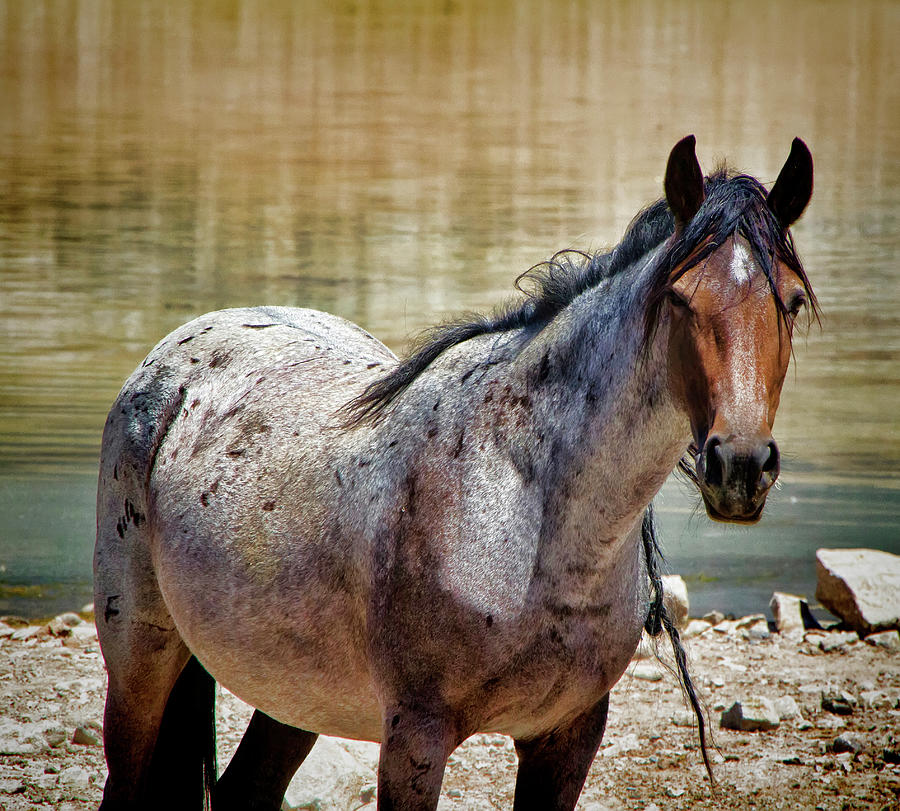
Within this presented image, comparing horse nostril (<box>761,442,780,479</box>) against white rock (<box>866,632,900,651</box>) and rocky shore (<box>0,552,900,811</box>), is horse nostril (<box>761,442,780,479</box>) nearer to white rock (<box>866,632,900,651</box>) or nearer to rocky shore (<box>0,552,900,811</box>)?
rocky shore (<box>0,552,900,811</box>)

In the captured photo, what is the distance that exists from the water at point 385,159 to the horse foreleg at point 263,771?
4462 millimetres

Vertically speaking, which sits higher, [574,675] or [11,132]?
[11,132]

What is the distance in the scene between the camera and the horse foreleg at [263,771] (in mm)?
2756

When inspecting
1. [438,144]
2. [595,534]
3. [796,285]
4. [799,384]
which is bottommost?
[799,384]

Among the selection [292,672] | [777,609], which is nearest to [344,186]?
Answer: [777,609]

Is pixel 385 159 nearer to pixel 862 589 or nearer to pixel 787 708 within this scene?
pixel 862 589

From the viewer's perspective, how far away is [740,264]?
5.33 ft

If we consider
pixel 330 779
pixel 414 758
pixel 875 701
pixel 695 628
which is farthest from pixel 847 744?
pixel 414 758

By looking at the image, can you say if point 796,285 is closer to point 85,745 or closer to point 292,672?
point 292,672

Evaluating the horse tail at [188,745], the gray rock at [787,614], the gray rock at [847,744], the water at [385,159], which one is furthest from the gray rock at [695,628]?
the horse tail at [188,745]

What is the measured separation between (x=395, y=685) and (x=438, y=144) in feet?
20.6

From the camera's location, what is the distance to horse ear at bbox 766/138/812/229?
5.64 feet

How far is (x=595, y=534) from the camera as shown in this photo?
1.88m

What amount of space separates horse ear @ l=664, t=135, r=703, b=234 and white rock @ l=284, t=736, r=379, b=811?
2.24 m
